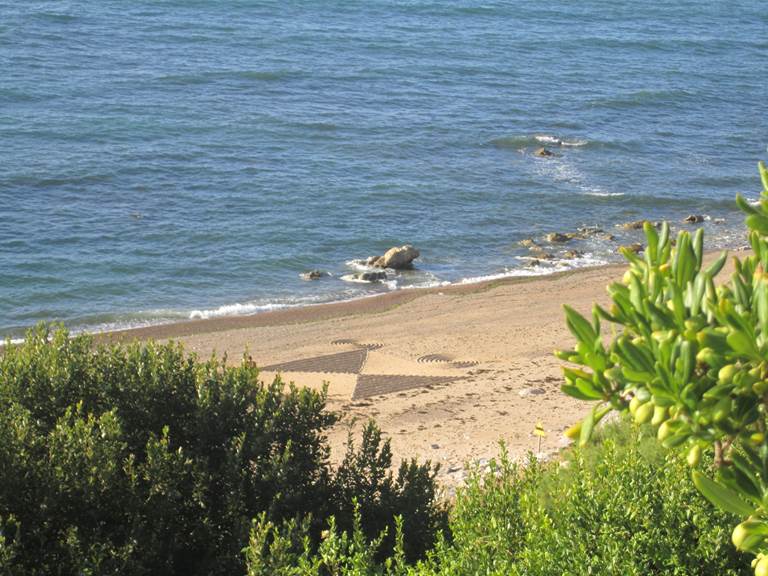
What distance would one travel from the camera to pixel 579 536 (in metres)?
7.00

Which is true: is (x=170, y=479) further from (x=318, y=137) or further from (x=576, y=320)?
(x=318, y=137)

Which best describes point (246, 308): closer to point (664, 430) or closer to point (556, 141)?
point (556, 141)

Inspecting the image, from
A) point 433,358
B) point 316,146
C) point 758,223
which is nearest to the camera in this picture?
point 758,223

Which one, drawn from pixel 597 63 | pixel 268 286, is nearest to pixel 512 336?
pixel 268 286

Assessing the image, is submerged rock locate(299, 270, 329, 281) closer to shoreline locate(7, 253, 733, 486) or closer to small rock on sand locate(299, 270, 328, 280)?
small rock on sand locate(299, 270, 328, 280)

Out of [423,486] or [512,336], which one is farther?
[512,336]

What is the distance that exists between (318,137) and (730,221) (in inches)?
648

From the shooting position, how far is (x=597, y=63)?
60.7m

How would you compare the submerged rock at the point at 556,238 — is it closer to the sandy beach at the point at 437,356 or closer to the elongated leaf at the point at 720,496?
the sandy beach at the point at 437,356

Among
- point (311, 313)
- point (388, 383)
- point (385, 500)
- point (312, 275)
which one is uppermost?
point (385, 500)

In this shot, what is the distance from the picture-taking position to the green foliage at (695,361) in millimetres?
3824

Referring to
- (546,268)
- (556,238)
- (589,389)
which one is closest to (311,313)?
(546,268)

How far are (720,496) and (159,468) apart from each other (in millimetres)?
5368

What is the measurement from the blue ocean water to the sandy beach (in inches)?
59.4
